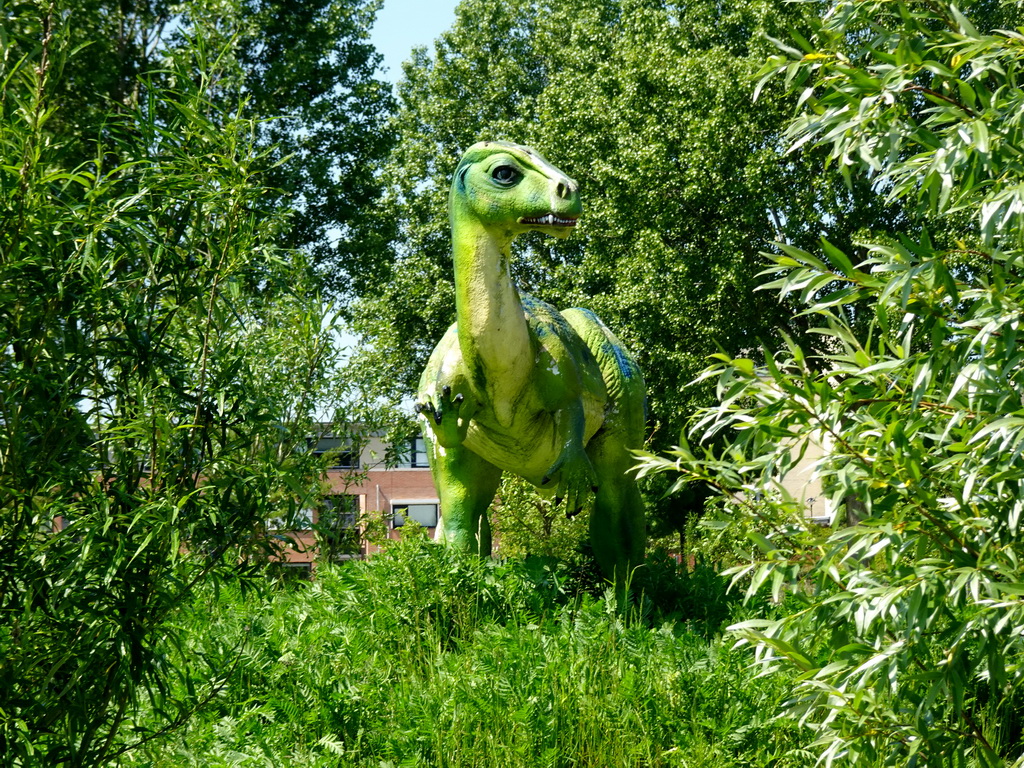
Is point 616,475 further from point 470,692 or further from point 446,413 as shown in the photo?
point 470,692

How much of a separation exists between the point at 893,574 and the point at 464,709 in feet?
8.01

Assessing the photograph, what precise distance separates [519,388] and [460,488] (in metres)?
1.05

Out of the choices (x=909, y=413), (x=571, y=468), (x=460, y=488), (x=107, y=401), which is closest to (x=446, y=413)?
(x=571, y=468)

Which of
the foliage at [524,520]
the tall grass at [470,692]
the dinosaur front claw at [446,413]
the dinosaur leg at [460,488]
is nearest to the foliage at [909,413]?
the tall grass at [470,692]

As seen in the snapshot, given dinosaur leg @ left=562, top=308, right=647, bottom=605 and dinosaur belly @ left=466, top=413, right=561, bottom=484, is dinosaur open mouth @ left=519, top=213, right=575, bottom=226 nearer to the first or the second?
dinosaur belly @ left=466, top=413, right=561, bottom=484

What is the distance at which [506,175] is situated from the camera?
257 inches

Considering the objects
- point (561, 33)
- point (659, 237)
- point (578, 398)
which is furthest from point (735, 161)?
point (578, 398)

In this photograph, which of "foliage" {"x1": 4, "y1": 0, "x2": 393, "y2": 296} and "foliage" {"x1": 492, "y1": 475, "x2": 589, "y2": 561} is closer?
"foliage" {"x1": 492, "y1": 475, "x2": 589, "y2": 561}

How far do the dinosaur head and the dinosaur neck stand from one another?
84 mm

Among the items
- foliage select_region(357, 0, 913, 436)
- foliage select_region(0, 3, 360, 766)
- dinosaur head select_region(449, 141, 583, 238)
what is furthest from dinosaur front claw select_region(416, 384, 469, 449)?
foliage select_region(357, 0, 913, 436)

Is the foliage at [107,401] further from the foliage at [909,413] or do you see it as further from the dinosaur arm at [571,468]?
the dinosaur arm at [571,468]

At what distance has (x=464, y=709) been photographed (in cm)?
554

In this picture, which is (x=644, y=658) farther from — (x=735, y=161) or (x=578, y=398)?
(x=735, y=161)

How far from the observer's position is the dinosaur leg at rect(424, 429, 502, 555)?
300 inches
